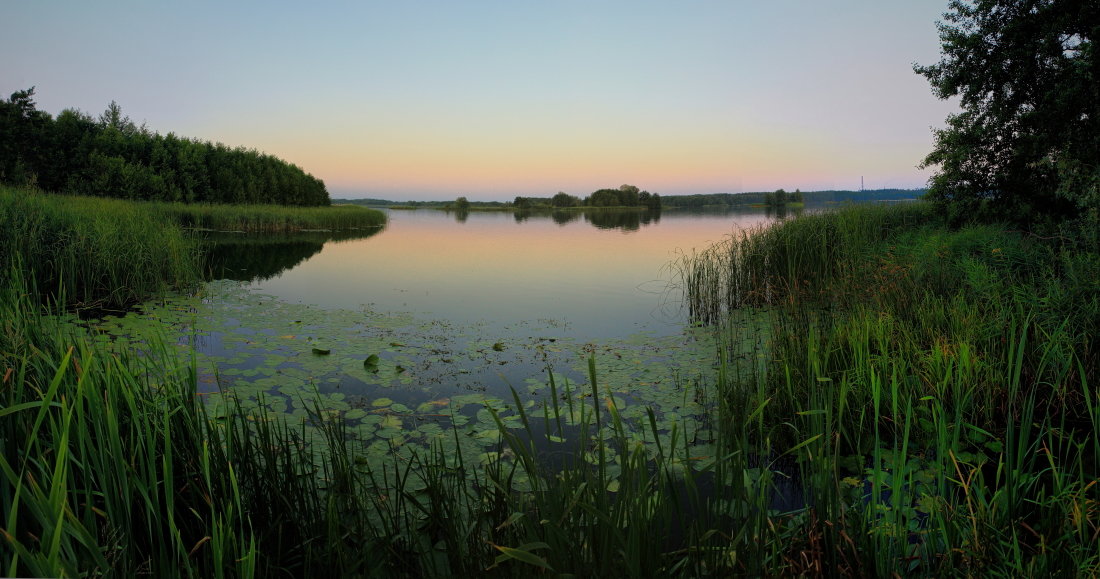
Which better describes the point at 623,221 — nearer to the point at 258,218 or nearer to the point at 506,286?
the point at 258,218

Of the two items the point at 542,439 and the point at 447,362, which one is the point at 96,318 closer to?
the point at 447,362

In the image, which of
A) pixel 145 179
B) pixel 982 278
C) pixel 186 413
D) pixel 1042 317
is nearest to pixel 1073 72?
pixel 982 278

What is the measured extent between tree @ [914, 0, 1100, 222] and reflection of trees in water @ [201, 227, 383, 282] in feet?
50.6

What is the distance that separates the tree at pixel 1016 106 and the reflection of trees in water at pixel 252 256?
15.4m

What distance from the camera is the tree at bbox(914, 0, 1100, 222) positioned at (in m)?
9.11

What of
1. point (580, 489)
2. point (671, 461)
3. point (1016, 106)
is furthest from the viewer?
point (1016, 106)

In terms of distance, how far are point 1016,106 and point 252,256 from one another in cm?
2001

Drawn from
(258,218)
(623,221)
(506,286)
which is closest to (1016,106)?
(506,286)

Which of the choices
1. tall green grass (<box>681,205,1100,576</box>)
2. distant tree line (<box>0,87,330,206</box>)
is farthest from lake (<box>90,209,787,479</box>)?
distant tree line (<box>0,87,330,206</box>)

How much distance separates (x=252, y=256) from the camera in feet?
55.7

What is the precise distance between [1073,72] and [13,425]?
13.3 meters

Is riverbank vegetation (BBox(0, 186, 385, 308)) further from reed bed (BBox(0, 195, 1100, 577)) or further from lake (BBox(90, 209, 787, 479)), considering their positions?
reed bed (BBox(0, 195, 1100, 577))

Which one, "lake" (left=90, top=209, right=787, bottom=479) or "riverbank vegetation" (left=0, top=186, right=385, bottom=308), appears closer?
"lake" (left=90, top=209, right=787, bottom=479)

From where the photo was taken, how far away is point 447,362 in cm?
584
